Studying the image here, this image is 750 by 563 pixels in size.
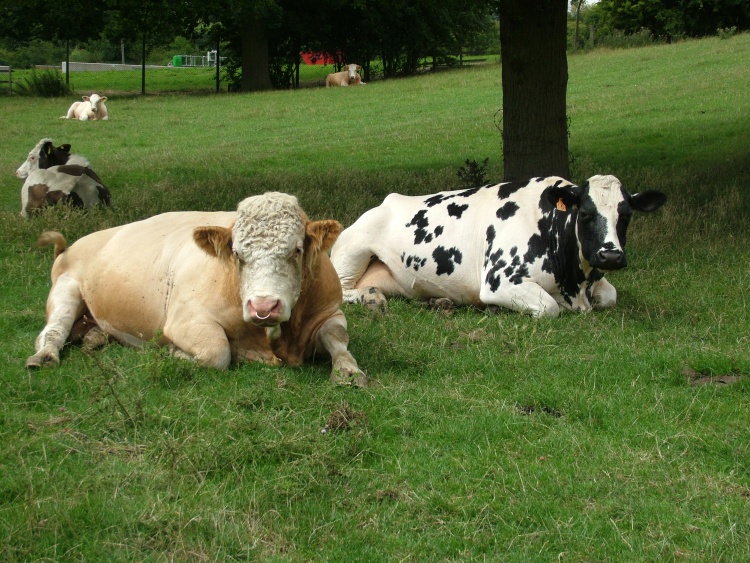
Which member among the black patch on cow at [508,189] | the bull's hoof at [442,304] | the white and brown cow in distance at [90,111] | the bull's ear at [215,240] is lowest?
the bull's hoof at [442,304]

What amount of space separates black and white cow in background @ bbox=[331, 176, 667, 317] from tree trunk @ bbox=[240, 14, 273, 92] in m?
33.8

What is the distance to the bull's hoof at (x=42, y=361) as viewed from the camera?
688 cm

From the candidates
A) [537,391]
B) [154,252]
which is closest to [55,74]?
[154,252]

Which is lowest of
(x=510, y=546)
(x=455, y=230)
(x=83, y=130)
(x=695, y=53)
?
(x=510, y=546)

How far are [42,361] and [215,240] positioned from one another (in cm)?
158

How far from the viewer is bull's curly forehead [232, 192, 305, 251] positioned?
657 cm

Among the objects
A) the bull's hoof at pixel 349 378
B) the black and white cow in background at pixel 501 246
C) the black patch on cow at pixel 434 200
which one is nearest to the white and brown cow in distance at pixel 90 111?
the black and white cow in background at pixel 501 246

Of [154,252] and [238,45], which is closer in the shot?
[154,252]

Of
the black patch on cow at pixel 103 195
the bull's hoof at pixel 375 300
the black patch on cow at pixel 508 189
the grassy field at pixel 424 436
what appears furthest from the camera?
Result: the black patch on cow at pixel 103 195

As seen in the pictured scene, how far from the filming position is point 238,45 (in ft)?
152

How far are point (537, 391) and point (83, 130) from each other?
24087 millimetres

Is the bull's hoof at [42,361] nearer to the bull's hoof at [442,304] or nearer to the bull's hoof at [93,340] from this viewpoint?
the bull's hoof at [93,340]

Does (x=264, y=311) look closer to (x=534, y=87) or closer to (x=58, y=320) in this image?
(x=58, y=320)

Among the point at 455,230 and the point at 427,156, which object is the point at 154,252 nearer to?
the point at 455,230
